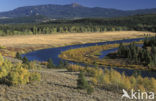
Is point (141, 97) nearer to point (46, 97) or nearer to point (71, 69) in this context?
point (46, 97)

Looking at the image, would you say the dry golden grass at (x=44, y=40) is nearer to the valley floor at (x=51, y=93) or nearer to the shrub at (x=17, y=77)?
the shrub at (x=17, y=77)

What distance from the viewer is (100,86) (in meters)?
28.1

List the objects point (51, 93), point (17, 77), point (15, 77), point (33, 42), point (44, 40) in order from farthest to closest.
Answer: point (44, 40), point (33, 42), point (17, 77), point (15, 77), point (51, 93)

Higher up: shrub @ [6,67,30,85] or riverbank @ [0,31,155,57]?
shrub @ [6,67,30,85]

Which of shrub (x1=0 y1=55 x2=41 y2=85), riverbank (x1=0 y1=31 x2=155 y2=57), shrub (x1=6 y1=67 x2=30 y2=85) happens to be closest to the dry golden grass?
riverbank (x1=0 y1=31 x2=155 y2=57)

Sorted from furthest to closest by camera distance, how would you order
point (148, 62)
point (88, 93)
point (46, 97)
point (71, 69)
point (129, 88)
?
point (148, 62), point (71, 69), point (129, 88), point (88, 93), point (46, 97)

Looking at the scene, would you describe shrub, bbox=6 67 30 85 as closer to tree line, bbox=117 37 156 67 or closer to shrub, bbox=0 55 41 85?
shrub, bbox=0 55 41 85

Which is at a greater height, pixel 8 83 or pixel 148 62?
pixel 8 83

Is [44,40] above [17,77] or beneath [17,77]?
beneath

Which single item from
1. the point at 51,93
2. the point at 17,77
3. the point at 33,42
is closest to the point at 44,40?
the point at 33,42

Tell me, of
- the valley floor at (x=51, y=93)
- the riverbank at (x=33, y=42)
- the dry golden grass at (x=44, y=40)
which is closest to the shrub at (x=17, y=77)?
the valley floor at (x=51, y=93)

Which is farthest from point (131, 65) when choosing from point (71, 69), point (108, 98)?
point (108, 98)

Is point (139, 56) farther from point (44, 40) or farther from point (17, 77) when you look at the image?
point (44, 40)

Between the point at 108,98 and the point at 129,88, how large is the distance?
5.10 m
